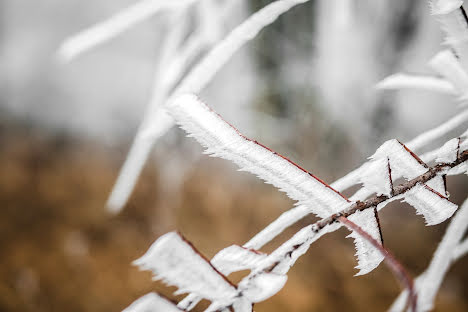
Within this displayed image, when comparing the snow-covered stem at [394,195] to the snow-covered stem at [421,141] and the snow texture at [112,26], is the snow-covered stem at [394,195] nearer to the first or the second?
the snow-covered stem at [421,141]

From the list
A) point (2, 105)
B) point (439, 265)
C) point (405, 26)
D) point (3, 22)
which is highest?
point (3, 22)

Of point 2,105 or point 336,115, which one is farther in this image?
point 2,105

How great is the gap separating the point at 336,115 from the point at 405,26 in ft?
0.39

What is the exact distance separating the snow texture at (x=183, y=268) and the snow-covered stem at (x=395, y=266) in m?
0.04

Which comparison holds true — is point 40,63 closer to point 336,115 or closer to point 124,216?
point 124,216

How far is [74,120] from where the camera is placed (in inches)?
26.7

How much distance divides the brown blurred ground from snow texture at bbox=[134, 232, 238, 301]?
0.31m

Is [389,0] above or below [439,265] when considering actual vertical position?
above

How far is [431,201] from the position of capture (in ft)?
0.36

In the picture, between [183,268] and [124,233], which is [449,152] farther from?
[124,233]

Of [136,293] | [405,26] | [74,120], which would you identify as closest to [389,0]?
[405,26]

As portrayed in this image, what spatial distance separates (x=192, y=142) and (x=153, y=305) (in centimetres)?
47

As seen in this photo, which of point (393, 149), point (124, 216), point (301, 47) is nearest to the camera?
point (393, 149)

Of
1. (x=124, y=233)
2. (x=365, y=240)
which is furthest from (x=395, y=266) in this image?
(x=124, y=233)
